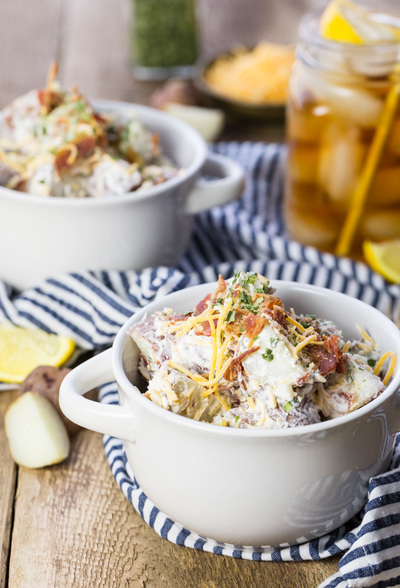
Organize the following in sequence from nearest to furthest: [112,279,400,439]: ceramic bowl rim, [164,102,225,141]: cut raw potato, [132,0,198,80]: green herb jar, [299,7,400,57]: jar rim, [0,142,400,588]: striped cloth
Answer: [112,279,400,439]: ceramic bowl rim < [0,142,400,588]: striped cloth < [299,7,400,57]: jar rim < [164,102,225,141]: cut raw potato < [132,0,198,80]: green herb jar

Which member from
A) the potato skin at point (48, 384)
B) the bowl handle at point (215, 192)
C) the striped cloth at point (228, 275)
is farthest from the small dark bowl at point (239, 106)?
the potato skin at point (48, 384)

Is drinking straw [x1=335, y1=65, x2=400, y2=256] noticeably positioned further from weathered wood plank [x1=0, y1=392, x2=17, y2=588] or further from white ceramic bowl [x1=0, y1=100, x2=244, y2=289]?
weathered wood plank [x1=0, y1=392, x2=17, y2=588]

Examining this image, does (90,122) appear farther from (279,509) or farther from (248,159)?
(279,509)

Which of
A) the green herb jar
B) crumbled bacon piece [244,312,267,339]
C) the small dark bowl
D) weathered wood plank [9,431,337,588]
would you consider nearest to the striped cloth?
weathered wood plank [9,431,337,588]

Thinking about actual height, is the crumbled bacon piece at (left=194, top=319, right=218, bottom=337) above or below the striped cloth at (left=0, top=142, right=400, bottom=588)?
above

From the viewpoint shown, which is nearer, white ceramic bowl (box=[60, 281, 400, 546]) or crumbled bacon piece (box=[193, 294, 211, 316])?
white ceramic bowl (box=[60, 281, 400, 546])

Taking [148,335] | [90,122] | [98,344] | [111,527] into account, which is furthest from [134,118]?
[111,527]

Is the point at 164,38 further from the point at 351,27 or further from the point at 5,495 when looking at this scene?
the point at 5,495

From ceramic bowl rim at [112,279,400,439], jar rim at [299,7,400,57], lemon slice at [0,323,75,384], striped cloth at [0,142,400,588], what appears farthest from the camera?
jar rim at [299,7,400,57]
